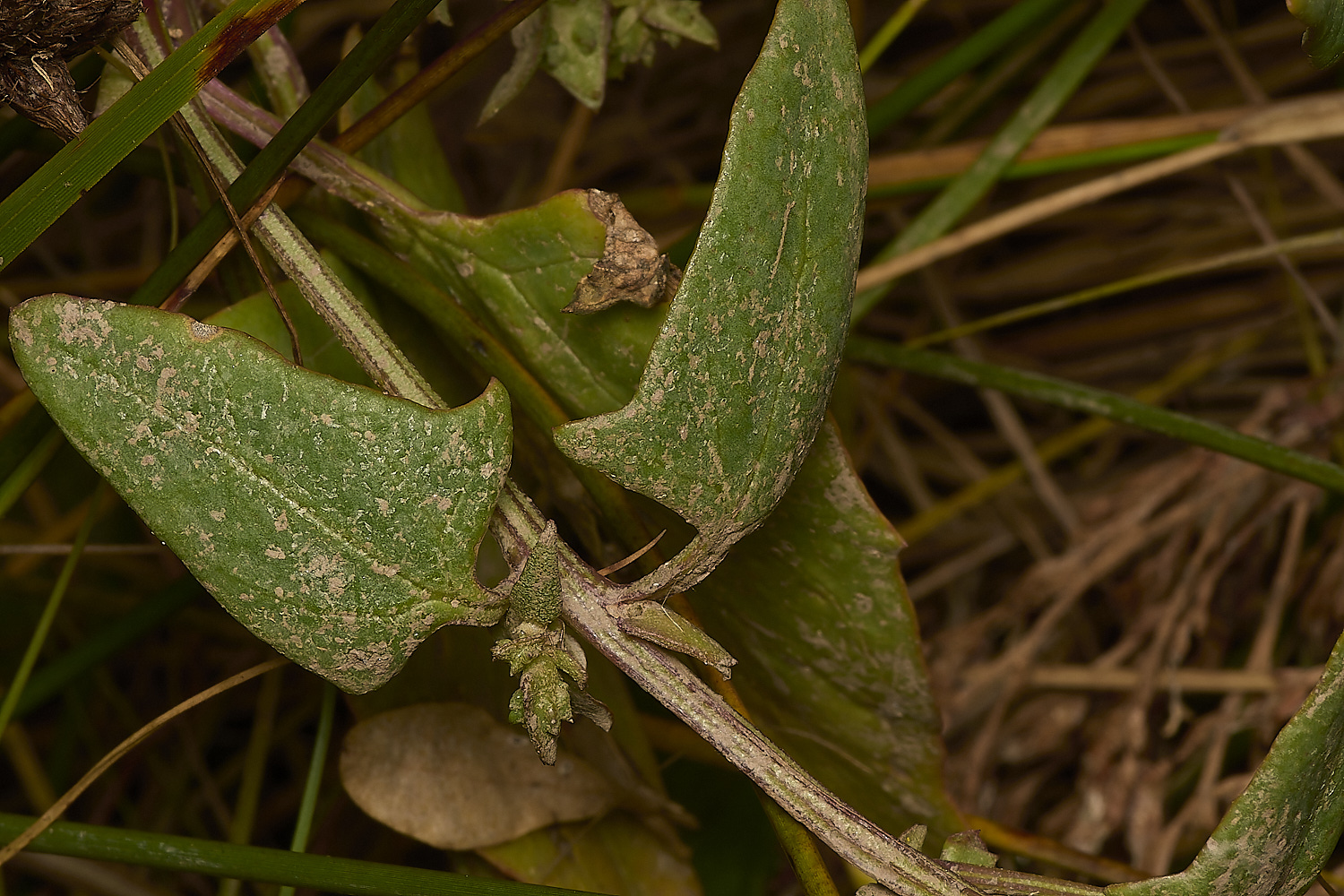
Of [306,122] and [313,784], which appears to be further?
[313,784]

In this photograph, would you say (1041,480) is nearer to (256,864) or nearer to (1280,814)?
(1280,814)

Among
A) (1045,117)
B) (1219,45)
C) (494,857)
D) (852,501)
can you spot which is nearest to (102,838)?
(494,857)

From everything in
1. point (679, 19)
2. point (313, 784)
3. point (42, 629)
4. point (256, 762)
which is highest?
point (679, 19)

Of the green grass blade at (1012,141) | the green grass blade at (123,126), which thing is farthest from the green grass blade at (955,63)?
the green grass blade at (123,126)

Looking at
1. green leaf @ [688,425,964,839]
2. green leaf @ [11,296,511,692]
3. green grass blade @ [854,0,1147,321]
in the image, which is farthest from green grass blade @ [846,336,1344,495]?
green leaf @ [11,296,511,692]

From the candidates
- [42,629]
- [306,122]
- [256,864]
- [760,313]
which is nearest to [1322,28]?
[760,313]

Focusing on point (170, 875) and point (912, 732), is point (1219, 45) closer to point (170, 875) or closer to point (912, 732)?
point (912, 732)
